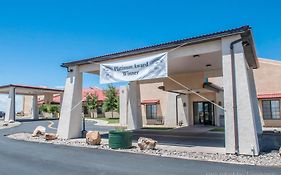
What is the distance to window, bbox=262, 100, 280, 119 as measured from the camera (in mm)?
23183

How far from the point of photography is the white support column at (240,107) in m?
9.70

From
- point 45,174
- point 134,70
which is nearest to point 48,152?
point 45,174

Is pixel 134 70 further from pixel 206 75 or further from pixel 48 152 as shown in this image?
pixel 206 75

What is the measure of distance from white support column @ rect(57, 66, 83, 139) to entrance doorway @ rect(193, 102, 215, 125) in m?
15.0

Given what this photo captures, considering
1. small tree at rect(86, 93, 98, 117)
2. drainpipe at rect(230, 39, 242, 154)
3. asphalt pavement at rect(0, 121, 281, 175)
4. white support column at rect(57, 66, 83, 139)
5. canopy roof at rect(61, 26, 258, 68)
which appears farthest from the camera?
small tree at rect(86, 93, 98, 117)

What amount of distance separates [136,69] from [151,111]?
1780 centimetres

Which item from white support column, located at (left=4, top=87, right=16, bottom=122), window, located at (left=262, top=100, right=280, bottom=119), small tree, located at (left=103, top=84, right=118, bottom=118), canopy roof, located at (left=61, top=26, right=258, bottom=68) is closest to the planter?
canopy roof, located at (left=61, top=26, right=258, bottom=68)

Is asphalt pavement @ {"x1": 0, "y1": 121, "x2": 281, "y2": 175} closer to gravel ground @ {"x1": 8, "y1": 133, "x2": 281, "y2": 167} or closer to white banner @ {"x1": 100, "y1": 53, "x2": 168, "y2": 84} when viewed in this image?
gravel ground @ {"x1": 8, "y1": 133, "x2": 281, "y2": 167}

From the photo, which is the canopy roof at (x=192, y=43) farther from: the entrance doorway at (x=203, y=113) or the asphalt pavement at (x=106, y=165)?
the entrance doorway at (x=203, y=113)

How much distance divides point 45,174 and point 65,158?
2.44 meters

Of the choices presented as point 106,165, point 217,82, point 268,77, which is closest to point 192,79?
point 217,82

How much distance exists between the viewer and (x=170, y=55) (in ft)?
40.4

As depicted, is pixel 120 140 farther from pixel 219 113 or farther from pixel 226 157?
pixel 219 113

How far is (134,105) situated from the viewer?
69.9 ft
